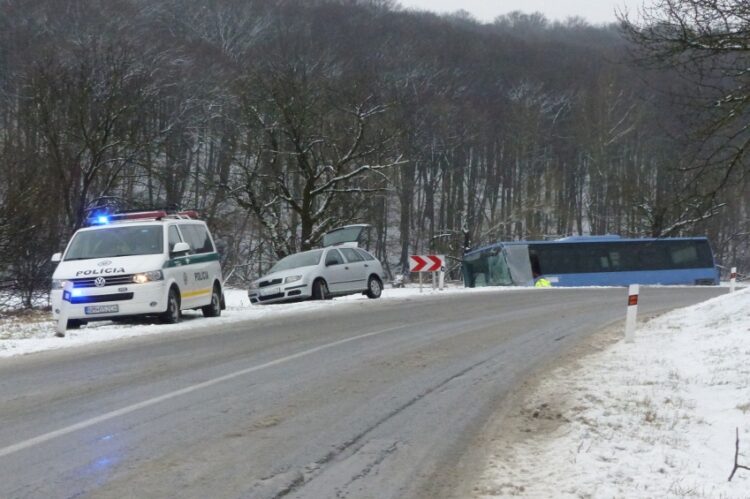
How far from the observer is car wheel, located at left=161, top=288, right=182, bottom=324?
1575 centimetres

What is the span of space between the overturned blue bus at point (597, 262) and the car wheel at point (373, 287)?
1510cm

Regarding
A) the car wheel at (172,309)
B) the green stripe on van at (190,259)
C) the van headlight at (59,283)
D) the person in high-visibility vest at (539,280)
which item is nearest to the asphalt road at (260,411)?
the car wheel at (172,309)

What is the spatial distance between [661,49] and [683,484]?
10.2 meters

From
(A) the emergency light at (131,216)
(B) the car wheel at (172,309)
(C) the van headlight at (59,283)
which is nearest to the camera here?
(C) the van headlight at (59,283)

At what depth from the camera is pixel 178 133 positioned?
56.2 m

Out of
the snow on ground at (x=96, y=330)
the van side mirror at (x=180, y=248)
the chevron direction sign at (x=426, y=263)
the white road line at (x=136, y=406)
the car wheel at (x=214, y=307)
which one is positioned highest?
the van side mirror at (x=180, y=248)

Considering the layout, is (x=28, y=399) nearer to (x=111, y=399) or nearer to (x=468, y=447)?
(x=111, y=399)

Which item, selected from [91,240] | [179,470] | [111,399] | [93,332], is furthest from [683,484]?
[91,240]

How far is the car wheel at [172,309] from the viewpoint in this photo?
51.7ft

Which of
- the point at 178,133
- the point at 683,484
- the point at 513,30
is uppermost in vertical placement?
the point at 513,30

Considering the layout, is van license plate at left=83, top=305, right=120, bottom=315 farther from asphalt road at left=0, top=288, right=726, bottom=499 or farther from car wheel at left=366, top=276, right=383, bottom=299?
car wheel at left=366, top=276, right=383, bottom=299

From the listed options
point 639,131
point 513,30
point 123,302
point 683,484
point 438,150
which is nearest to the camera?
point 683,484

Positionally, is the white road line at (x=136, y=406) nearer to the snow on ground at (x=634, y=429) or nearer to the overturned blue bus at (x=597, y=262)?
the snow on ground at (x=634, y=429)

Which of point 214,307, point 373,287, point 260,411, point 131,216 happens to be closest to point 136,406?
point 260,411
